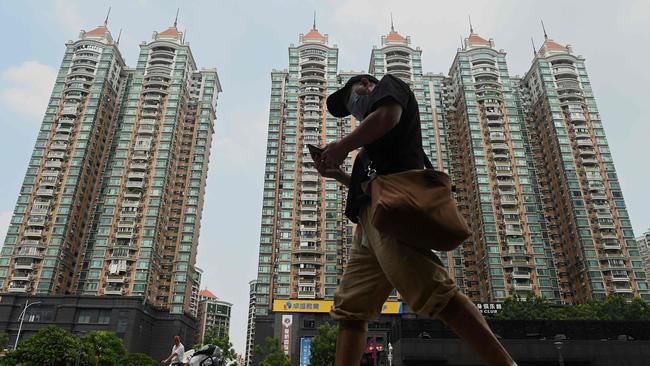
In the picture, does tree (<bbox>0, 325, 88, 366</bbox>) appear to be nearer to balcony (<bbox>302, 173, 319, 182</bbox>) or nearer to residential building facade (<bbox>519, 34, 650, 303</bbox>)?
balcony (<bbox>302, 173, 319, 182</bbox>)

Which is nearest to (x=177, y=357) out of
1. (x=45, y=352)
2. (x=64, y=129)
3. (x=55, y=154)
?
(x=45, y=352)

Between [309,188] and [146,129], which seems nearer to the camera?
[309,188]

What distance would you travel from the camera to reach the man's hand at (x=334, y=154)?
98.2 inches

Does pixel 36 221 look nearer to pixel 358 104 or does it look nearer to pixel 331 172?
pixel 331 172

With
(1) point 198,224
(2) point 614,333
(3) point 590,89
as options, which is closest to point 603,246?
(3) point 590,89

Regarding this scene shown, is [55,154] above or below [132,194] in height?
above

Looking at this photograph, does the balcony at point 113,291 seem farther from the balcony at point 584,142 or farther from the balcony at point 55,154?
the balcony at point 584,142

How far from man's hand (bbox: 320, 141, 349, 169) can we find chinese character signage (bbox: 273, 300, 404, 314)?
55686 mm

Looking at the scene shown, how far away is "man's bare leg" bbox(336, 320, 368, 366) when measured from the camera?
2.64m

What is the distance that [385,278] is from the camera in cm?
272

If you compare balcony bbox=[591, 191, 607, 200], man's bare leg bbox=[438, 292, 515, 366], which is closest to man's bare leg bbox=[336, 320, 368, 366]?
man's bare leg bbox=[438, 292, 515, 366]

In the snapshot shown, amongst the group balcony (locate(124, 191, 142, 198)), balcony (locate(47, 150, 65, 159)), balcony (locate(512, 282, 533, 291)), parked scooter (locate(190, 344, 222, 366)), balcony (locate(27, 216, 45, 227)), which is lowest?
parked scooter (locate(190, 344, 222, 366))

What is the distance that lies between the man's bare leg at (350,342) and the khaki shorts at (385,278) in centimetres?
5

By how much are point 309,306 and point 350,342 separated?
56161 millimetres
